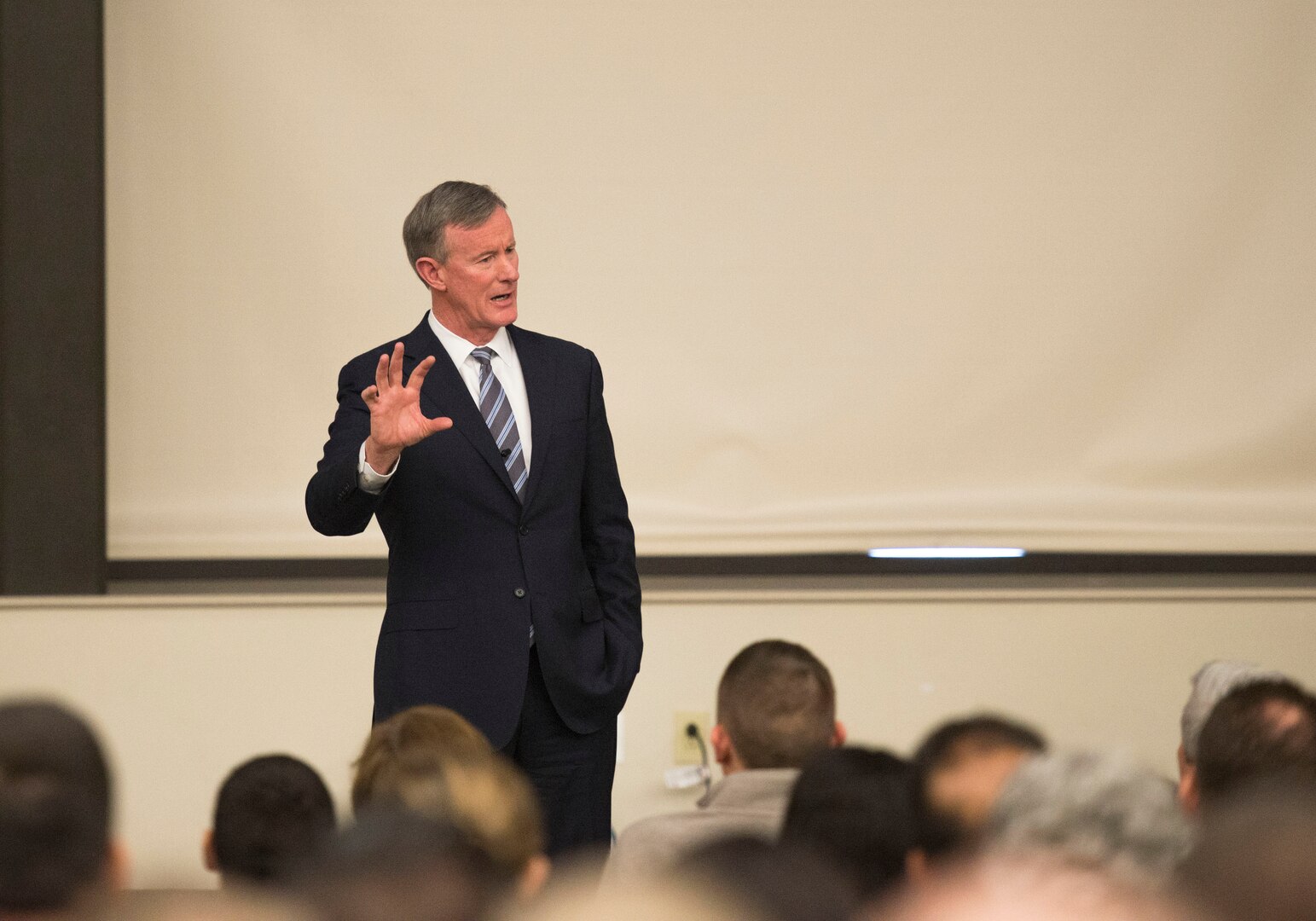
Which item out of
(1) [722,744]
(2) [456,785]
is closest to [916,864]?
(2) [456,785]

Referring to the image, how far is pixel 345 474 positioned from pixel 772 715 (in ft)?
2.57

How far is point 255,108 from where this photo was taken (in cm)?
392

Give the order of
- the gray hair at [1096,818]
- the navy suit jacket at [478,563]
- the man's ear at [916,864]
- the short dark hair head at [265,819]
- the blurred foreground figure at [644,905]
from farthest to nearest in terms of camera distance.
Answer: the navy suit jacket at [478,563]
the short dark hair head at [265,819]
the man's ear at [916,864]
the gray hair at [1096,818]
the blurred foreground figure at [644,905]

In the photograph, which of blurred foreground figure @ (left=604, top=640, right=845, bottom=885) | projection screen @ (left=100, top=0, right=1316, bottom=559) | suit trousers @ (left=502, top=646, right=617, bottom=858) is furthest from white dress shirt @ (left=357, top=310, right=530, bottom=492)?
projection screen @ (left=100, top=0, right=1316, bottom=559)

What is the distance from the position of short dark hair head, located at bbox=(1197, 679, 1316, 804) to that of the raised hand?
1.15 m

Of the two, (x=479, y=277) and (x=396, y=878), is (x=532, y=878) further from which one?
(x=479, y=277)

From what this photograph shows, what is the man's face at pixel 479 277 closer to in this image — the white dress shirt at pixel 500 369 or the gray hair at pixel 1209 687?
the white dress shirt at pixel 500 369

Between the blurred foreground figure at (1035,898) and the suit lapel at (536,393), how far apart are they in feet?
4.80

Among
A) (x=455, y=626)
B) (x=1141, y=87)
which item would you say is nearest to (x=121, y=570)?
(x=455, y=626)

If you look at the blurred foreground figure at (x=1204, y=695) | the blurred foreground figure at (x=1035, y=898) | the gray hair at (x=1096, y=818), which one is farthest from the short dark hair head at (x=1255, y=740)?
the blurred foreground figure at (x=1035, y=898)

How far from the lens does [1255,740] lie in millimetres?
1854

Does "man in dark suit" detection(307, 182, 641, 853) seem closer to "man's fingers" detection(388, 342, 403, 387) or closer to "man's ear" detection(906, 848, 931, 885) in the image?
"man's fingers" detection(388, 342, 403, 387)

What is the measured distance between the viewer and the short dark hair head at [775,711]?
209 centimetres

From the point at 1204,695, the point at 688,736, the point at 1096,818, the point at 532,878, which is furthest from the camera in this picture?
the point at 688,736
